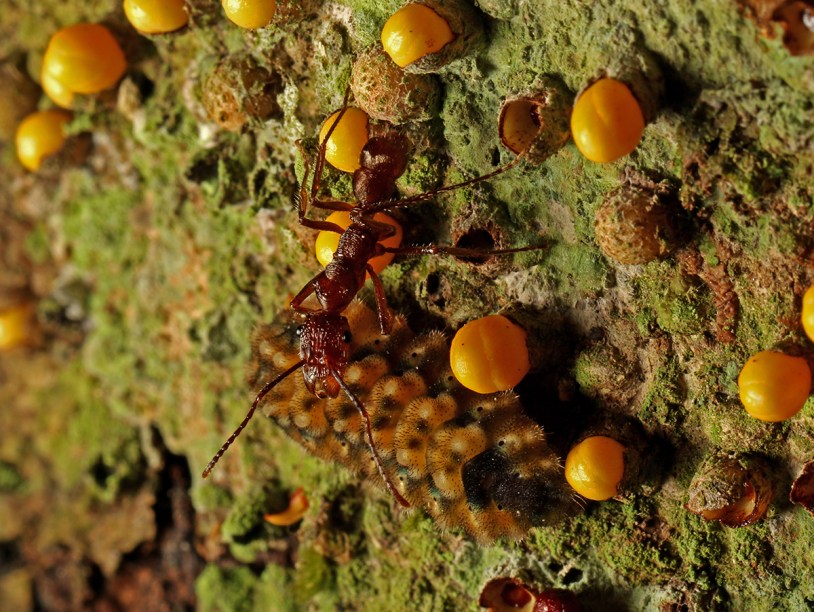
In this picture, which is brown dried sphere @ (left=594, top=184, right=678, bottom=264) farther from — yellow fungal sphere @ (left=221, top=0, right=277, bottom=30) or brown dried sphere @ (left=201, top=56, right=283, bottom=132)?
brown dried sphere @ (left=201, top=56, right=283, bottom=132)

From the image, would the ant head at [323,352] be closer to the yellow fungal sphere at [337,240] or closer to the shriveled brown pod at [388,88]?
the yellow fungal sphere at [337,240]

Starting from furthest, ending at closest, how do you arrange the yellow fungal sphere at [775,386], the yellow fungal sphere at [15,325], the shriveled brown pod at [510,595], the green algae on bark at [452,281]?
the yellow fungal sphere at [15,325]
the shriveled brown pod at [510,595]
the green algae on bark at [452,281]
the yellow fungal sphere at [775,386]

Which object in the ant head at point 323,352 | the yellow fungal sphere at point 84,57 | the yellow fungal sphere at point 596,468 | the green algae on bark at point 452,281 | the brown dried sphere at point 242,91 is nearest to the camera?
the green algae on bark at point 452,281

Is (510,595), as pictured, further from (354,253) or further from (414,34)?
(414,34)

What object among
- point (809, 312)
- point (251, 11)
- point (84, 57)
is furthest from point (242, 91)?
point (809, 312)

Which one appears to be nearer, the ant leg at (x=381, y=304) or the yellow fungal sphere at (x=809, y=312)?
the yellow fungal sphere at (x=809, y=312)

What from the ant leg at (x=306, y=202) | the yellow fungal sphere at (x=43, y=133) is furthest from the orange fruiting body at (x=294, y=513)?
the yellow fungal sphere at (x=43, y=133)
